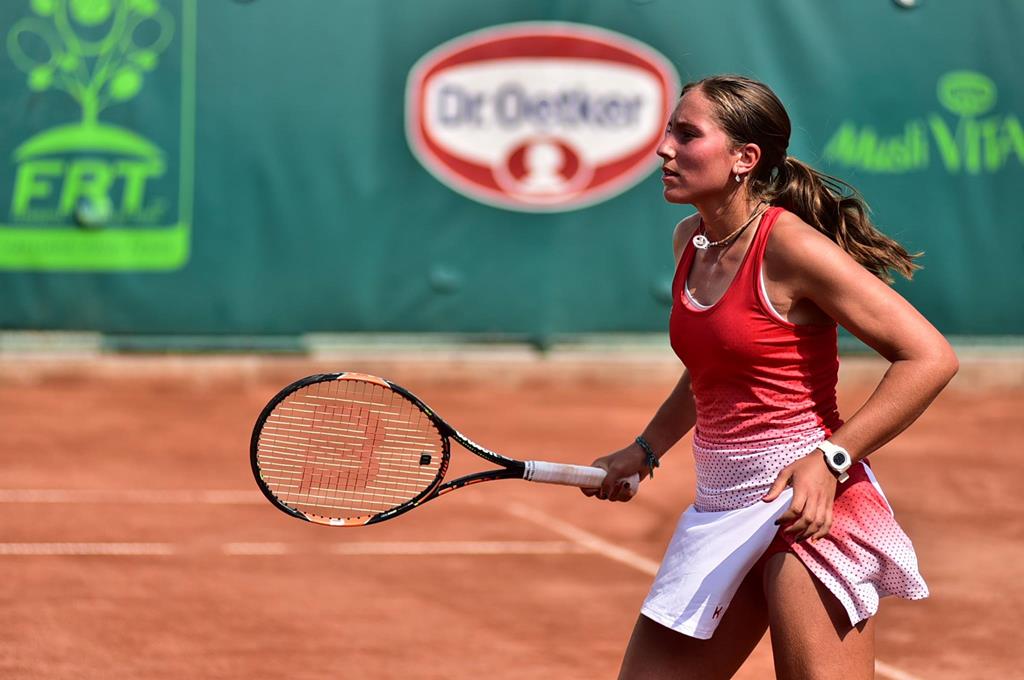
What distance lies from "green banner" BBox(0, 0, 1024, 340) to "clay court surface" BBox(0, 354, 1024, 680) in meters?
0.41

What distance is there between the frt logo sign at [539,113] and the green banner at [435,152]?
0.01 m

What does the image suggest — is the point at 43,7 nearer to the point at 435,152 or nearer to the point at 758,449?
the point at 435,152

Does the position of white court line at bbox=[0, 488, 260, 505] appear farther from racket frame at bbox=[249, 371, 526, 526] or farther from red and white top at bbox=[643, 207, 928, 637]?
red and white top at bbox=[643, 207, 928, 637]

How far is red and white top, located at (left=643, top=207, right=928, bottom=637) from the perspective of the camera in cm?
286

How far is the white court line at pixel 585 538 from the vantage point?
244 inches

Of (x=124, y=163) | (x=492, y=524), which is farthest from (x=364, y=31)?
(x=492, y=524)

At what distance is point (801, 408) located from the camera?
2922 mm

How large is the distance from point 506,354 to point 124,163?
267 centimetres

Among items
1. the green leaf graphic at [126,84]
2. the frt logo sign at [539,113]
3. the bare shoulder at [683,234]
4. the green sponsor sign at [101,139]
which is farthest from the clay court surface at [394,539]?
the bare shoulder at [683,234]

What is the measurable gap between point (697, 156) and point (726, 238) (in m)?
0.17

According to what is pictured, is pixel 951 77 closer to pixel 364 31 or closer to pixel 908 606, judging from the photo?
pixel 364 31

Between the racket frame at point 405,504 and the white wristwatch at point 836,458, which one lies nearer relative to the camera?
the white wristwatch at point 836,458

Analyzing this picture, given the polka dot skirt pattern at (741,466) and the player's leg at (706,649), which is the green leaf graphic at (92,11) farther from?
the player's leg at (706,649)

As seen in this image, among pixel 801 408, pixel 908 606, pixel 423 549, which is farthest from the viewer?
pixel 423 549
